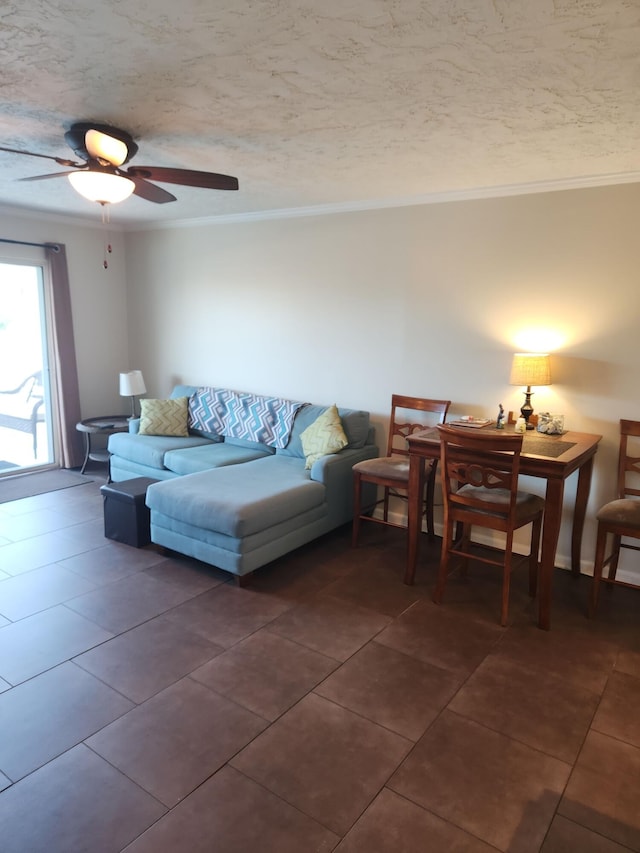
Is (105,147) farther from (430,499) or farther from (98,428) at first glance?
(98,428)

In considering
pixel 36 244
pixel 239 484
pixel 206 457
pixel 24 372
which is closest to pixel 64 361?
pixel 24 372

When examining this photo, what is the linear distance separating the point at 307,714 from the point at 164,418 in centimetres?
339

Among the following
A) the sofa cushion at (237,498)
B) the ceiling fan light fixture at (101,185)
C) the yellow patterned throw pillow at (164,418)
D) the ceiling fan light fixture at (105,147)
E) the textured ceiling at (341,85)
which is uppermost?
the textured ceiling at (341,85)

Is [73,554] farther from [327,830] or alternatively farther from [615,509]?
[615,509]

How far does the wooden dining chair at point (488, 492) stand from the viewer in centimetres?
282

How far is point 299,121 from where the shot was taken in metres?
2.52

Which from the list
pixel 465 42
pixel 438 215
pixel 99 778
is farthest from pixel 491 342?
pixel 99 778

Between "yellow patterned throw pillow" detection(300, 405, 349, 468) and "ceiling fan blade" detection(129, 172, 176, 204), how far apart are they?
1.90 metres

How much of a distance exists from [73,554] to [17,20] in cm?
302

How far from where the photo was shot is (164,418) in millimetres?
5074

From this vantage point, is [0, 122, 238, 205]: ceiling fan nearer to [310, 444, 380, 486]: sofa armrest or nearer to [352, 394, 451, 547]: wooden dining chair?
[310, 444, 380, 486]: sofa armrest

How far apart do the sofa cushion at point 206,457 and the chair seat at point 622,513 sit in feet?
8.68

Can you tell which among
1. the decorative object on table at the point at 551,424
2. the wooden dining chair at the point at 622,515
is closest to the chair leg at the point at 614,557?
the wooden dining chair at the point at 622,515

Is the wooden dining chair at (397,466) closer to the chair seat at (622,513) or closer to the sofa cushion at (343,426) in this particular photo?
the sofa cushion at (343,426)
